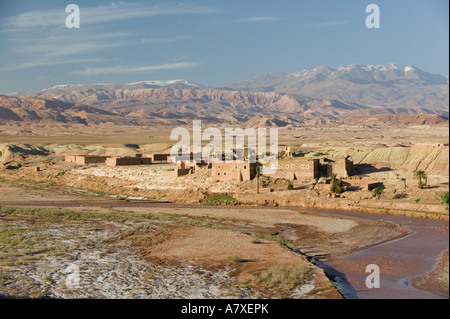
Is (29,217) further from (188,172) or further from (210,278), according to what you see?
(188,172)

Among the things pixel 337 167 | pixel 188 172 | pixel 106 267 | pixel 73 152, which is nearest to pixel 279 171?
pixel 337 167

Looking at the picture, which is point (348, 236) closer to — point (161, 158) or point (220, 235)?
point (220, 235)

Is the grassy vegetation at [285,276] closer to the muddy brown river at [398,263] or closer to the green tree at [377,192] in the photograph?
the muddy brown river at [398,263]

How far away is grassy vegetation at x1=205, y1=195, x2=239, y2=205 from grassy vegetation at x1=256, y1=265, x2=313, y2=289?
2217 cm

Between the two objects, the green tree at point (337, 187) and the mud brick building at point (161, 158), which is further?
the mud brick building at point (161, 158)

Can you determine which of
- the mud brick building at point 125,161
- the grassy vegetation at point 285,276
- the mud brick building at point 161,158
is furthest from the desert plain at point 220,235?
the mud brick building at point 161,158

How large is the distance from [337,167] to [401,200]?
9016 mm

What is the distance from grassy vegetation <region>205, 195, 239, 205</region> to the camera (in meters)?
42.9

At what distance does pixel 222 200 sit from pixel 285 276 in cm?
2403

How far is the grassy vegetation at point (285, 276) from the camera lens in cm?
1886

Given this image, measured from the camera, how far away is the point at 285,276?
63.9ft

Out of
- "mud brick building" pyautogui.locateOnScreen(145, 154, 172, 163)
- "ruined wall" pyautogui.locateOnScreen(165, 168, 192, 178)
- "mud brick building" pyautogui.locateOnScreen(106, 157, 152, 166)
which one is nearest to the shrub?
"ruined wall" pyautogui.locateOnScreen(165, 168, 192, 178)

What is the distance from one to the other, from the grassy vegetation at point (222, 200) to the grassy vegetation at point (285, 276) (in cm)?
2217

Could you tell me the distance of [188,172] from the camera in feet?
163
